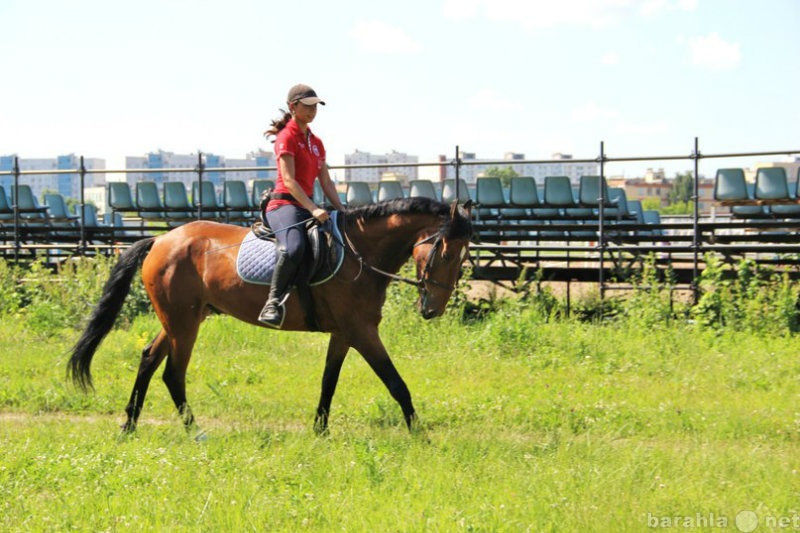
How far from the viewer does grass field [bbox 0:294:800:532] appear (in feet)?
17.3

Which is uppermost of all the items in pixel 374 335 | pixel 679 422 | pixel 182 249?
pixel 182 249

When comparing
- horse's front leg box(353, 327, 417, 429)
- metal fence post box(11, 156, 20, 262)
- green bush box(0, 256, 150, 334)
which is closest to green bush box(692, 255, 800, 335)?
horse's front leg box(353, 327, 417, 429)

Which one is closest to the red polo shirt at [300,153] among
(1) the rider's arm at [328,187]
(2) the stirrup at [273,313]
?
(1) the rider's arm at [328,187]

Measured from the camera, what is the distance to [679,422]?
25.6ft

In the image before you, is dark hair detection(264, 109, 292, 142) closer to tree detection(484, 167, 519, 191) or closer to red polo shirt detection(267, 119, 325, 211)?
red polo shirt detection(267, 119, 325, 211)

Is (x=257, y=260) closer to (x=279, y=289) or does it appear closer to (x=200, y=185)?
(x=279, y=289)

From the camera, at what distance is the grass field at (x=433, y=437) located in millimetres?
5270

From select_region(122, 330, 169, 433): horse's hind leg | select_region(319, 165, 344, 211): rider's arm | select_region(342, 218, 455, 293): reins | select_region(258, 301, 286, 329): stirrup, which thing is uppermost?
select_region(319, 165, 344, 211): rider's arm

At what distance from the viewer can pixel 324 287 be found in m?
7.50

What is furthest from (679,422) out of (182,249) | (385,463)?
(182,249)

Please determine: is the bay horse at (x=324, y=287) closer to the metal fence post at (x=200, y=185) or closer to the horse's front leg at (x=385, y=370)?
the horse's front leg at (x=385, y=370)

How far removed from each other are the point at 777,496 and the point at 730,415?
8.48ft

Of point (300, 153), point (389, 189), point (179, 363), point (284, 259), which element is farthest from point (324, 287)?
point (389, 189)

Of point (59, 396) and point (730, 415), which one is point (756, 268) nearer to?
point (730, 415)
